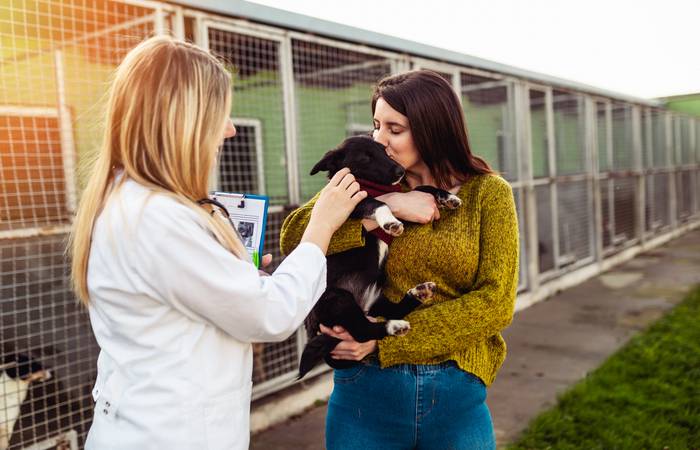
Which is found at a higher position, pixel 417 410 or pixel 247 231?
pixel 247 231

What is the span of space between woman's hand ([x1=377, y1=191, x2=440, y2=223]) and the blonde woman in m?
0.51

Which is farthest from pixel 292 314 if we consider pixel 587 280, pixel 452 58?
pixel 587 280

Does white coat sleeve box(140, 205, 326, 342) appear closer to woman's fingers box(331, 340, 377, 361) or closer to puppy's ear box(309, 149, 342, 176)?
woman's fingers box(331, 340, 377, 361)

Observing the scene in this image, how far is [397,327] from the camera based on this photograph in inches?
63.1

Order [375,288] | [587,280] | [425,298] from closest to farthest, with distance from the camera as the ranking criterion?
[425,298]
[375,288]
[587,280]

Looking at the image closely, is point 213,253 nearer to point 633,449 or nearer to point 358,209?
point 358,209

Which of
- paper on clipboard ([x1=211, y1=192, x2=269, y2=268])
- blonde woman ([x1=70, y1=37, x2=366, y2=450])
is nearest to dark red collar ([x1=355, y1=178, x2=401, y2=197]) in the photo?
paper on clipboard ([x1=211, y1=192, x2=269, y2=268])

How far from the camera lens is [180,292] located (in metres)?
1.09

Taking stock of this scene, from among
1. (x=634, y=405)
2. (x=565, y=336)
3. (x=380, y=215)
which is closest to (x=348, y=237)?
(x=380, y=215)

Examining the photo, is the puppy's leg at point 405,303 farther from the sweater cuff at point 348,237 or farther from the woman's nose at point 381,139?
the woman's nose at point 381,139

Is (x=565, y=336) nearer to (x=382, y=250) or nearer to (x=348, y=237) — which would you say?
(x=382, y=250)

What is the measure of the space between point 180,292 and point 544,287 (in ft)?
21.9

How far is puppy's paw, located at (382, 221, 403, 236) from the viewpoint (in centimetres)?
160

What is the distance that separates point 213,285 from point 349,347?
0.60 metres
